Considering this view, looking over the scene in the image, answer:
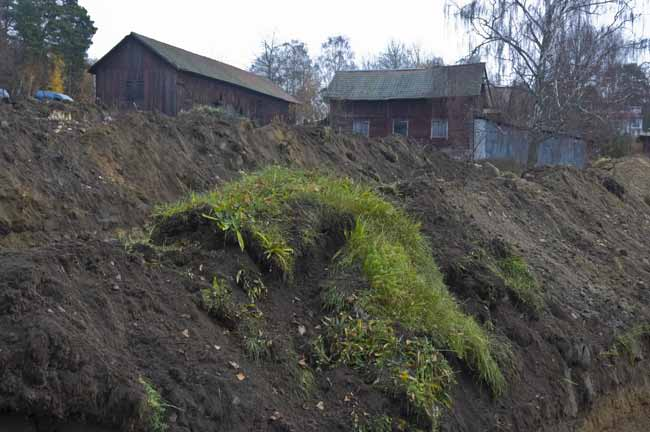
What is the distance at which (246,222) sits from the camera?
13.8ft

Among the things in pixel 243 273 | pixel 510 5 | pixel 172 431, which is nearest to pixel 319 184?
pixel 243 273

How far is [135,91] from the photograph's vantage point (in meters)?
31.8

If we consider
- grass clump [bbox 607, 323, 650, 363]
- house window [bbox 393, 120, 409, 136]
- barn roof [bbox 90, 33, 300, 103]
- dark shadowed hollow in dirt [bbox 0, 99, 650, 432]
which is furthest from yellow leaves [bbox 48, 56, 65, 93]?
grass clump [bbox 607, 323, 650, 363]

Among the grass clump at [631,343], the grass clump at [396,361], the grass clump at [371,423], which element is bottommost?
the grass clump at [631,343]

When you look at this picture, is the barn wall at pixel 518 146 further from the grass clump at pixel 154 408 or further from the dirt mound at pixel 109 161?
the grass clump at pixel 154 408

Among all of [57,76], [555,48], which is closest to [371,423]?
[555,48]

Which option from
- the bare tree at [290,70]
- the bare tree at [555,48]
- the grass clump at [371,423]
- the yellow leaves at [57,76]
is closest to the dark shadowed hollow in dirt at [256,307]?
the grass clump at [371,423]

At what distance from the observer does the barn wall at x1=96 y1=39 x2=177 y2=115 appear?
3061 cm

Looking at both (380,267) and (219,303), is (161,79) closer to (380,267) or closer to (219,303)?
(380,267)

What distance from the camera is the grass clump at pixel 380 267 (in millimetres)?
3879

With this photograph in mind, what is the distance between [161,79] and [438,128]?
13928 millimetres

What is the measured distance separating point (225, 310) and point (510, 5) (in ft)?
70.7

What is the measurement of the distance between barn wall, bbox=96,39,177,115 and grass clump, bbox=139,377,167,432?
92.6 ft

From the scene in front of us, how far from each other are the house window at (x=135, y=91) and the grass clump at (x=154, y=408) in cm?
3011
